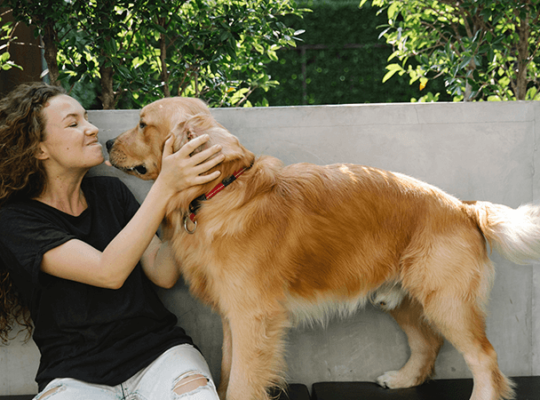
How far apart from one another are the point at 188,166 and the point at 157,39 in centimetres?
167

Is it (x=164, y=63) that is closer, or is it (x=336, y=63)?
(x=164, y=63)

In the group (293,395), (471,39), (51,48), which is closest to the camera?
(293,395)

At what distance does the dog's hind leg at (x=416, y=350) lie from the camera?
2344mm

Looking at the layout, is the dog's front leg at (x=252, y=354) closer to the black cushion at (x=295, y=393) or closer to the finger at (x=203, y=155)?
the black cushion at (x=295, y=393)

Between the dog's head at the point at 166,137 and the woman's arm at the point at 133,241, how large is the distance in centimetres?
8

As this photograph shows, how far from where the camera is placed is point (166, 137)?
1.91 meters

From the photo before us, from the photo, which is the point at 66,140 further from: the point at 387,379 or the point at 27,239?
the point at 387,379

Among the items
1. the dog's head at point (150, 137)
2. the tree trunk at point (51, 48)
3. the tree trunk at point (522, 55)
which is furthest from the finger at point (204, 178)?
the tree trunk at point (522, 55)

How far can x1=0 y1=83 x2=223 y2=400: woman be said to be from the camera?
1.77 meters

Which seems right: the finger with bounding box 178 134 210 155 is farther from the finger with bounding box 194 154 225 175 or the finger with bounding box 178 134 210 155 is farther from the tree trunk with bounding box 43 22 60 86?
the tree trunk with bounding box 43 22 60 86

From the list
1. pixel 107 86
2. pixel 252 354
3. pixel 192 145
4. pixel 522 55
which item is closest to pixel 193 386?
pixel 252 354

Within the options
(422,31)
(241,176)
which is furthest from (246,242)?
(422,31)

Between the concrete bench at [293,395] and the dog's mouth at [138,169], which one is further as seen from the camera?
the concrete bench at [293,395]

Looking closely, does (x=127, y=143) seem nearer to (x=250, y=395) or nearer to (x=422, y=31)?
(x=250, y=395)
